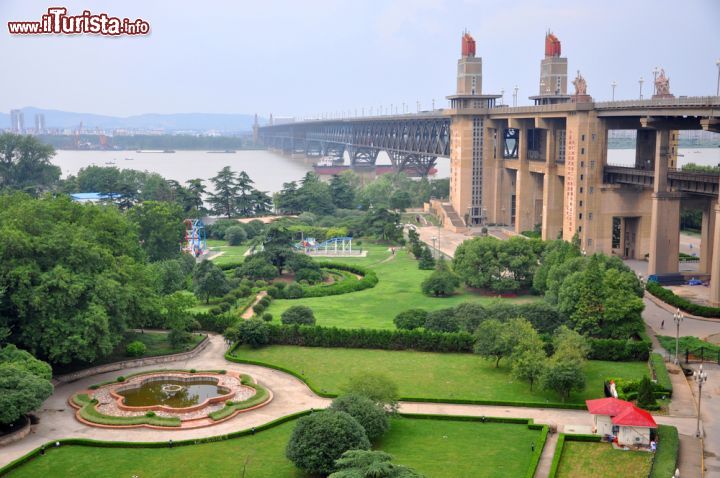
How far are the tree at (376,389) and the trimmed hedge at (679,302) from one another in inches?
955

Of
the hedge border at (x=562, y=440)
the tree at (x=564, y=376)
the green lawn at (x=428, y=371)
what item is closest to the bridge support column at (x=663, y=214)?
the green lawn at (x=428, y=371)

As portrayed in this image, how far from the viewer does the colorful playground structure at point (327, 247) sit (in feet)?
246

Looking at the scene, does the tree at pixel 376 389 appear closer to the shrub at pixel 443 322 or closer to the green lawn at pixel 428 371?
the green lawn at pixel 428 371

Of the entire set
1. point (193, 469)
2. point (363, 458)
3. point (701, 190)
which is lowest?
point (193, 469)

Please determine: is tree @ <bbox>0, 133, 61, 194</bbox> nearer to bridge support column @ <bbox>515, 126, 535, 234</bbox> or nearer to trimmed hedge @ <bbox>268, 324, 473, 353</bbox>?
bridge support column @ <bbox>515, 126, 535, 234</bbox>

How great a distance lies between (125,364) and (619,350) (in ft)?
81.7

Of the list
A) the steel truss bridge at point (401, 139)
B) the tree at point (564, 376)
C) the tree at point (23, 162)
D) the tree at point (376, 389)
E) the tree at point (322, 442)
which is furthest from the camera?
the steel truss bridge at point (401, 139)

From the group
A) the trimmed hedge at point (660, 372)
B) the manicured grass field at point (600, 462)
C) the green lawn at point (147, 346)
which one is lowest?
the manicured grass field at point (600, 462)

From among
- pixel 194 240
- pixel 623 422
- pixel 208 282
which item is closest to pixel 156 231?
pixel 194 240

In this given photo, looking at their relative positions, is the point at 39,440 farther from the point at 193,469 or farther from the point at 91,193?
the point at 91,193

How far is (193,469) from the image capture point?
30.1 meters

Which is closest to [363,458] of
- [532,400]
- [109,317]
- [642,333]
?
[532,400]

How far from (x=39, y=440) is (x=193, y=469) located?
7.09 m

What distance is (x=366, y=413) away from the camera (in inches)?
1251
